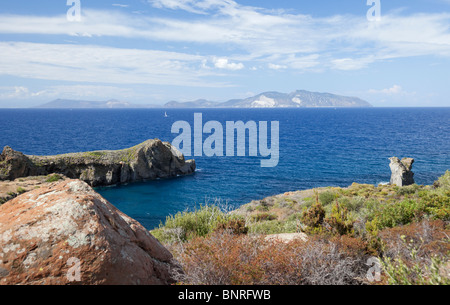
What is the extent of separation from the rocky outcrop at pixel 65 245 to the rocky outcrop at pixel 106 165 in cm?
4066

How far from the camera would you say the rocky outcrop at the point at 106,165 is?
39.5 meters

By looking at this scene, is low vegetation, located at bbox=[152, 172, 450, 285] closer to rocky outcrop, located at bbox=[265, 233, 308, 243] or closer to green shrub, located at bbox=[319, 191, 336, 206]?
rocky outcrop, located at bbox=[265, 233, 308, 243]

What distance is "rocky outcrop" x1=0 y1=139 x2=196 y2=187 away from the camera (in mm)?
39469

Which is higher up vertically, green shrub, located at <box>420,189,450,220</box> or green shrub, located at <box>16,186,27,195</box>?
green shrub, located at <box>420,189,450,220</box>

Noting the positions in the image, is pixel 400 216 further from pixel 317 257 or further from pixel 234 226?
pixel 317 257

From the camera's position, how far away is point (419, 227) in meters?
8.48

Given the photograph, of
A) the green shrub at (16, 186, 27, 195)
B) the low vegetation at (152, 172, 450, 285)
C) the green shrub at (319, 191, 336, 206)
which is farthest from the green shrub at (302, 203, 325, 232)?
the green shrub at (16, 186, 27, 195)

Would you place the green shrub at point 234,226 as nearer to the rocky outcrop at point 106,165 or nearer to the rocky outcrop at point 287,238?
the rocky outcrop at point 287,238

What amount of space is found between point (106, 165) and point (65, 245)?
146 feet

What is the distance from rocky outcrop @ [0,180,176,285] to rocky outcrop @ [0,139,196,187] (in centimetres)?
4066

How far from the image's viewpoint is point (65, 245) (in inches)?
173

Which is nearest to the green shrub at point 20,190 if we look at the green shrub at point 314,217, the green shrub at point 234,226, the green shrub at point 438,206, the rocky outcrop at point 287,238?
the green shrub at point 234,226

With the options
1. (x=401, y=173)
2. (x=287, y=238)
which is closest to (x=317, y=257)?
(x=287, y=238)
